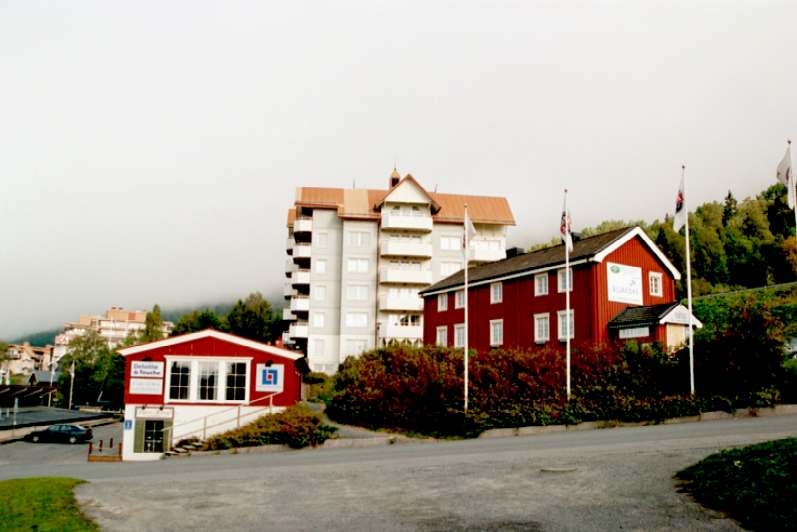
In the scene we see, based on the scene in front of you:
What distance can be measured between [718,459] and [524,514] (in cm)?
544

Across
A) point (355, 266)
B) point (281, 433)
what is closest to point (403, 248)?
point (355, 266)

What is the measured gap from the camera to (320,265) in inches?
Result: 2862

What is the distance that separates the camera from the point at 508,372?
103ft

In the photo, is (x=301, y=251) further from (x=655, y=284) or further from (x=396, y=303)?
(x=655, y=284)

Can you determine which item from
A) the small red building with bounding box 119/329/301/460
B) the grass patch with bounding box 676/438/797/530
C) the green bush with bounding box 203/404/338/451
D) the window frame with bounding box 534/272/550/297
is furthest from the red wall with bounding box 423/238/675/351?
the grass patch with bounding box 676/438/797/530

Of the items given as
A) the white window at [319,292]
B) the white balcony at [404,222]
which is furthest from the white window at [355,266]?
the white balcony at [404,222]

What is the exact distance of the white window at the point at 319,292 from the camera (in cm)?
7231

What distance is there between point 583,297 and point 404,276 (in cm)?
3225

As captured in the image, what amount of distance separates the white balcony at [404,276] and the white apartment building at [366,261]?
10cm

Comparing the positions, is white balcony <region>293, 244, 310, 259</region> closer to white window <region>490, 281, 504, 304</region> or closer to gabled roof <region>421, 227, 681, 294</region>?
gabled roof <region>421, 227, 681, 294</region>

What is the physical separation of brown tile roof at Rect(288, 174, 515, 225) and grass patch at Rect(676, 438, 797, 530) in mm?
58141

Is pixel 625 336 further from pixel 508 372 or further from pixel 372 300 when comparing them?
pixel 372 300

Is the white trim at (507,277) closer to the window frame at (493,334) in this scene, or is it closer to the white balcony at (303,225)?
the window frame at (493,334)

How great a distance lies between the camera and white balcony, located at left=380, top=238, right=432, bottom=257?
7056 cm
